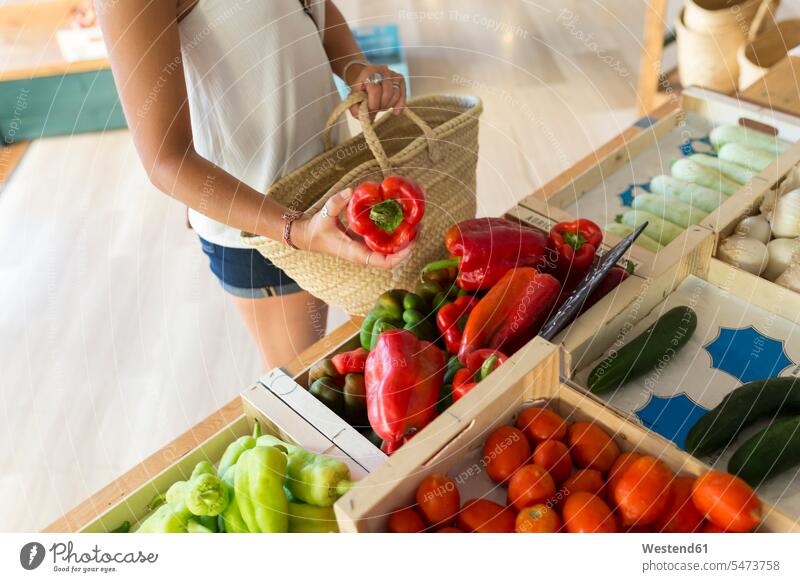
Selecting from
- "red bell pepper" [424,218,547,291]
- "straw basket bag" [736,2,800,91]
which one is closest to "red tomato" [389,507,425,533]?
"red bell pepper" [424,218,547,291]

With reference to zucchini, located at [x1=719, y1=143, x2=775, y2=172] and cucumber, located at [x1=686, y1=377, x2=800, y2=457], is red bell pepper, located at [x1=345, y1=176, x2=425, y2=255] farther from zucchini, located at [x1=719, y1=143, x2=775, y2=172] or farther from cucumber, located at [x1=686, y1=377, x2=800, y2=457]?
zucchini, located at [x1=719, y1=143, x2=775, y2=172]

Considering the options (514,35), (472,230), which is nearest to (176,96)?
(472,230)

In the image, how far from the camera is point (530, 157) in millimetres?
3084

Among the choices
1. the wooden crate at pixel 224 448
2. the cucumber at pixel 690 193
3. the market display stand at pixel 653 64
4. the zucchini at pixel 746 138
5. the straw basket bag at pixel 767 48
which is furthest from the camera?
the market display stand at pixel 653 64

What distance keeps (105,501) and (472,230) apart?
0.75 m

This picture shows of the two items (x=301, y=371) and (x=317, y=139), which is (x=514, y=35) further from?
(x=301, y=371)

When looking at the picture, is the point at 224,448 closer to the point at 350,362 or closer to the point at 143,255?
the point at 350,362

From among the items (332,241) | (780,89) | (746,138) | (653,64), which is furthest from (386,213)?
(653,64)

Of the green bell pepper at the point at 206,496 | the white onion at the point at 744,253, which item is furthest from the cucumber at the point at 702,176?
the green bell pepper at the point at 206,496

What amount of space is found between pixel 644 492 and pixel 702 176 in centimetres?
98

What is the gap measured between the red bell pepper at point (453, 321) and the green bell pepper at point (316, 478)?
29 cm

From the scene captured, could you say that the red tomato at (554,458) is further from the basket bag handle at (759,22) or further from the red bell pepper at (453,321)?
the basket bag handle at (759,22)

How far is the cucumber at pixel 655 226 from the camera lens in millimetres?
1519

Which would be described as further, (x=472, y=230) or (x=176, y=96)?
(x=472, y=230)
